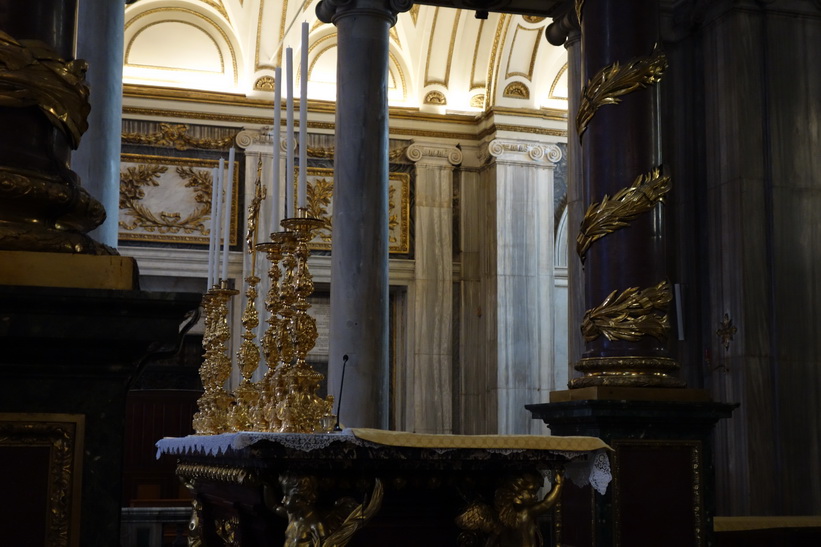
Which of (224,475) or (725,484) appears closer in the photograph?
(224,475)

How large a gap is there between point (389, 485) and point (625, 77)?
3.69 meters

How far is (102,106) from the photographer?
8.66 meters

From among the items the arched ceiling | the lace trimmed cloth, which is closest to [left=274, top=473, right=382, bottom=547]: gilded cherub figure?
the lace trimmed cloth

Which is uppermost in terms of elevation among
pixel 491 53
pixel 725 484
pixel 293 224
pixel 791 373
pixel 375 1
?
pixel 491 53

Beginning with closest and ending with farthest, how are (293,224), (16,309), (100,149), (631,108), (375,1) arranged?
(16,309), (293,224), (631,108), (100,149), (375,1)

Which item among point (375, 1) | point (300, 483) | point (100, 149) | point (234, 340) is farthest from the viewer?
point (234, 340)

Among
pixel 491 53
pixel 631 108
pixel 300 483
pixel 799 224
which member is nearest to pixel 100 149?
pixel 631 108

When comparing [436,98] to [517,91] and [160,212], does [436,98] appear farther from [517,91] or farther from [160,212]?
[160,212]

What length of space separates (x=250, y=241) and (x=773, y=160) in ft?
17.6

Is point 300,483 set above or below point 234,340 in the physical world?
below

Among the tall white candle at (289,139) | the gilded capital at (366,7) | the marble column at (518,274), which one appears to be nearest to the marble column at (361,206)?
the gilded capital at (366,7)

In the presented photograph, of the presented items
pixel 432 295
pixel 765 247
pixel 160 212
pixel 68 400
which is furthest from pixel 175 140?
pixel 68 400

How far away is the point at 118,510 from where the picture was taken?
2.88 metres

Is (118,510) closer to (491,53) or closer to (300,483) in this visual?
(300,483)
